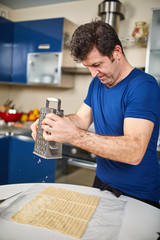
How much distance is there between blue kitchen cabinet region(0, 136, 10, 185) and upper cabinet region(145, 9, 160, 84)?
164 centimetres

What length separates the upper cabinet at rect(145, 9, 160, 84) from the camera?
2.20 meters

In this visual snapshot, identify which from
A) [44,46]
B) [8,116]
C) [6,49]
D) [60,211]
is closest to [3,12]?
[6,49]

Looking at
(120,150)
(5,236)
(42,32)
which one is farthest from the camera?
(42,32)

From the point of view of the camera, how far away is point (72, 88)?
3066 mm

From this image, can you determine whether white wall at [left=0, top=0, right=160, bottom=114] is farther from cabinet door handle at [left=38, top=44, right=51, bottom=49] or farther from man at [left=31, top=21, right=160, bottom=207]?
man at [left=31, top=21, right=160, bottom=207]

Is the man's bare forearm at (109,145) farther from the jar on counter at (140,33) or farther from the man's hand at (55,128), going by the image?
the jar on counter at (140,33)

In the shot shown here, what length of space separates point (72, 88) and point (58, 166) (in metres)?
1.09

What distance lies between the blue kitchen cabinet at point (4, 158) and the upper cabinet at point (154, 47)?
5.37 ft

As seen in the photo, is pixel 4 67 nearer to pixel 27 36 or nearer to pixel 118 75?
pixel 27 36

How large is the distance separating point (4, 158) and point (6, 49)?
53.9 inches

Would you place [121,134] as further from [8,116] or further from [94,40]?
[8,116]

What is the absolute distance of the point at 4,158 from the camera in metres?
2.65

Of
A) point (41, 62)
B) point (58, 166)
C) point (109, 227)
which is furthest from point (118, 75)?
point (41, 62)

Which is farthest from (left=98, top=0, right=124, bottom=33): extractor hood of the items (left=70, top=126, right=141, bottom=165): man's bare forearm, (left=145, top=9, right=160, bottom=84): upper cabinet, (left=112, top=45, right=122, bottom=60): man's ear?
(left=70, top=126, right=141, bottom=165): man's bare forearm
